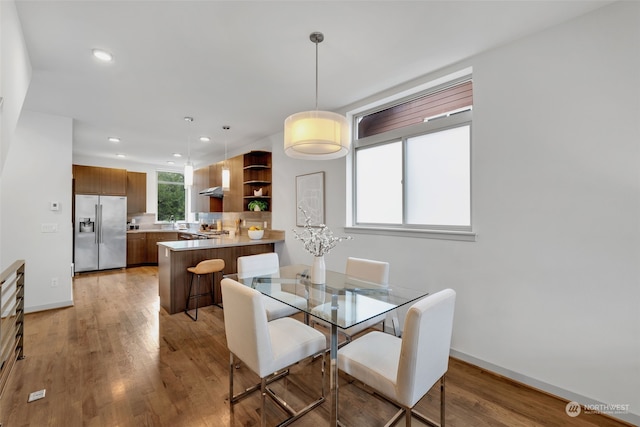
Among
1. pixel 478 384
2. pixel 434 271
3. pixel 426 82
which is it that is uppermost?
pixel 426 82

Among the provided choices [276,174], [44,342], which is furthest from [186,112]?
[44,342]

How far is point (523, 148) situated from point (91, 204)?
7537mm

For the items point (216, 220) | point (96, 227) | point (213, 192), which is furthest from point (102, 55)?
point (96, 227)

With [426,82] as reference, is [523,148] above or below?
below

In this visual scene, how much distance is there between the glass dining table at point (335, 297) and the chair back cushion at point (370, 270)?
14 cm

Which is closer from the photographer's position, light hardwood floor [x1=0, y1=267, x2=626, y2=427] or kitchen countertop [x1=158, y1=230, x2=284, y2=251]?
light hardwood floor [x1=0, y1=267, x2=626, y2=427]

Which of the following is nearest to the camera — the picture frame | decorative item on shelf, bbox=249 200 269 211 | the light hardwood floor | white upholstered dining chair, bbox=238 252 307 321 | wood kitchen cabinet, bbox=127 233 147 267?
the light hardwood floor

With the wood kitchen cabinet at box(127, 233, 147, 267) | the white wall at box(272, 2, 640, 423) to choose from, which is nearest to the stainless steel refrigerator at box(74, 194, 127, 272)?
the wood kitchen cabinet at box(127, 233, 147, 267)

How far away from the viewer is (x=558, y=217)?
2.04 m

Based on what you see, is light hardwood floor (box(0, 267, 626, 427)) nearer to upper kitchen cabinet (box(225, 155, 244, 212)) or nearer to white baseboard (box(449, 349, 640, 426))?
white baseboard (box(449, 349, 640, 426))

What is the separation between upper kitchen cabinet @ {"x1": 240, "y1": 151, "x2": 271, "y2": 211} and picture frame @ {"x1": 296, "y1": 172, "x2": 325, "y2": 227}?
93 cm

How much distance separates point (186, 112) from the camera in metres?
3.78

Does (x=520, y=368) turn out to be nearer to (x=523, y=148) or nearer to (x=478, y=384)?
(x=478, y=384)

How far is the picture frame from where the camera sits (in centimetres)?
392
